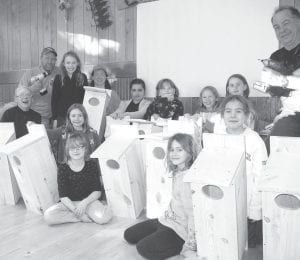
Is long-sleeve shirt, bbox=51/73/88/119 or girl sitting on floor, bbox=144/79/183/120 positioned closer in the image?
girl sitting on floor, bbox=144/79/183/120

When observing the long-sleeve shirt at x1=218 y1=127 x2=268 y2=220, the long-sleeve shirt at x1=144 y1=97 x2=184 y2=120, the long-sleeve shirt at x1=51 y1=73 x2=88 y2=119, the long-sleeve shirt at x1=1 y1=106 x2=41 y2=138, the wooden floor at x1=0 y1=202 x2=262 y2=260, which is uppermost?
the long-sleeve shirt at x1=51 y1=73 x2=88 y2=119

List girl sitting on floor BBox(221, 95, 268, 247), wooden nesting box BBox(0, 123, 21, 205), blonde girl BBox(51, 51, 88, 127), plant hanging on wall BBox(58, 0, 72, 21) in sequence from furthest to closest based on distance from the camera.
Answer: plant hanging on wall BBox(58, 0, 72, 21)
blonde girl BBox(51, 51, 88, 127)
wooden nesting box BBox(0, 123, 21, 205)
girl sitting on floor BBox(221, 95, 268, 247)

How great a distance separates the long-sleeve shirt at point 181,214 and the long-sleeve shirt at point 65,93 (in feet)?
5.24

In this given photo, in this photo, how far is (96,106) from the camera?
265cm

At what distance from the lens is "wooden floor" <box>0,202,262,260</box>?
1.51 metres

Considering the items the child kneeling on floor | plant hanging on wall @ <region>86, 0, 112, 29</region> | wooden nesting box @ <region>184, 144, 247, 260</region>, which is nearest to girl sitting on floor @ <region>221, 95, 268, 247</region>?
wooden nesting box @ <region>184, 144, 247, 260</region>

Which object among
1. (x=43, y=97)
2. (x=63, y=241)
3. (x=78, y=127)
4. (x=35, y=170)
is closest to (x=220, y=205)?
(x=63, y=241)

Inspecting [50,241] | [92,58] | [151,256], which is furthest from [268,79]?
[92,58]

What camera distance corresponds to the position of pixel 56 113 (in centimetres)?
302

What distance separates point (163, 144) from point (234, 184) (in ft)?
1.95

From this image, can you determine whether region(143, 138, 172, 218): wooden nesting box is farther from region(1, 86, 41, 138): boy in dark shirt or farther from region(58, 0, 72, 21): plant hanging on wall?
region(58, 0, 72, 21): plant hanging on wall

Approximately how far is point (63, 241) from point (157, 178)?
0.58 meters

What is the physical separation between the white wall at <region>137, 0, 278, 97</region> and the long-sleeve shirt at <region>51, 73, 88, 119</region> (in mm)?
839

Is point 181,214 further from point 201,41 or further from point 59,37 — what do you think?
point 59,37
